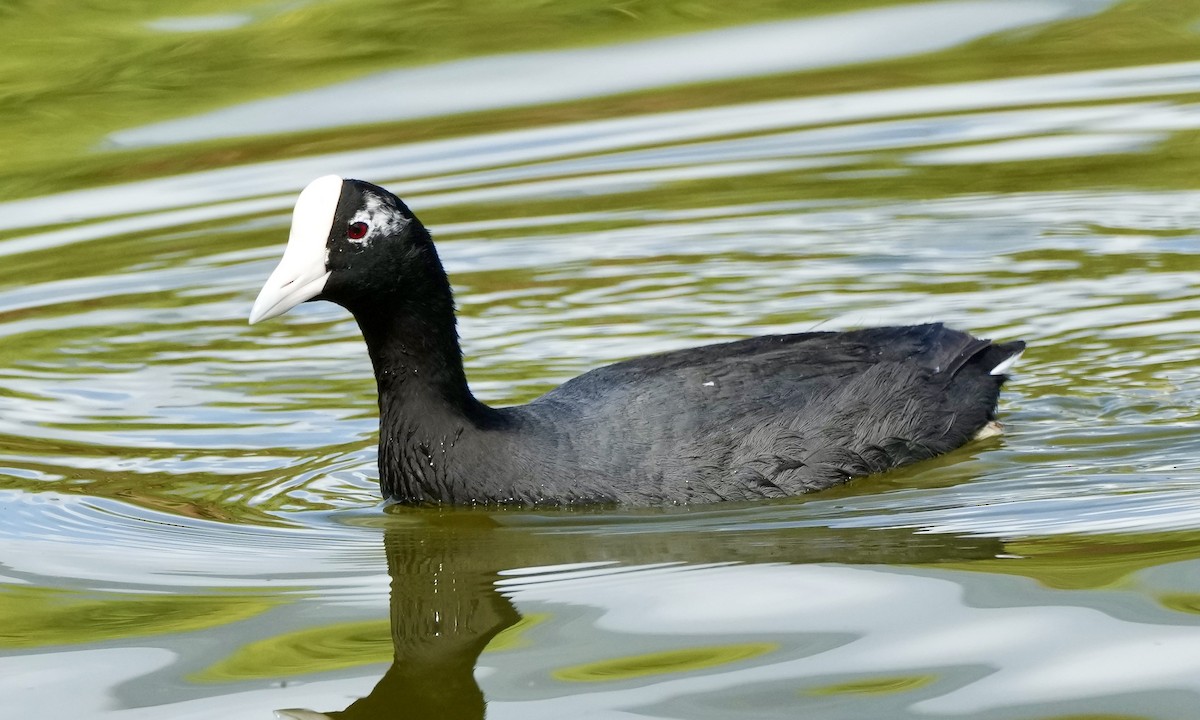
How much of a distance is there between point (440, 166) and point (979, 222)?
10.1 feet

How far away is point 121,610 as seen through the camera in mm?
4848

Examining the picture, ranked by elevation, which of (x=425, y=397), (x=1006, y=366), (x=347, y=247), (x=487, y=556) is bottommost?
(x=487, y=556)

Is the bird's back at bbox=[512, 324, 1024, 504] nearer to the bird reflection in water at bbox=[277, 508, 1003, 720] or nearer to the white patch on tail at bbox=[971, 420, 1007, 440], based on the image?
the white patch on tail at bbox=[971, 420, 1007, 440]

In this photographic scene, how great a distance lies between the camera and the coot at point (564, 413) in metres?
5.43

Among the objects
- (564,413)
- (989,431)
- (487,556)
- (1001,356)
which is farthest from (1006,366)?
(487,556)

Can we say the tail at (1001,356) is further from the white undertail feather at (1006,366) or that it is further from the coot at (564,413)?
the coot at (564,413)

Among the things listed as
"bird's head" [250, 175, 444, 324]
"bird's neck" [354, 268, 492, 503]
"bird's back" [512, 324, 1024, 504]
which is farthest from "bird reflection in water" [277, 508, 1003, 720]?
"bird's head" [250, 175, 444, 324]

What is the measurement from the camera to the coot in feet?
17.8

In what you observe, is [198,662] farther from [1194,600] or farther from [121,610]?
[1194,600]

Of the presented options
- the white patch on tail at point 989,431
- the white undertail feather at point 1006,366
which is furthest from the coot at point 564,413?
the white undertail feather at point 1006,366

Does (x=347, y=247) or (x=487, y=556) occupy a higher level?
(x=347, y=247)

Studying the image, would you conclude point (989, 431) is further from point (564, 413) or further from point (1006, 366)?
point (564, 413)

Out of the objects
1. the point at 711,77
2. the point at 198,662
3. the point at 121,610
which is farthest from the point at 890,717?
the point at 711,77

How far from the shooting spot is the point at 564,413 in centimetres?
578
